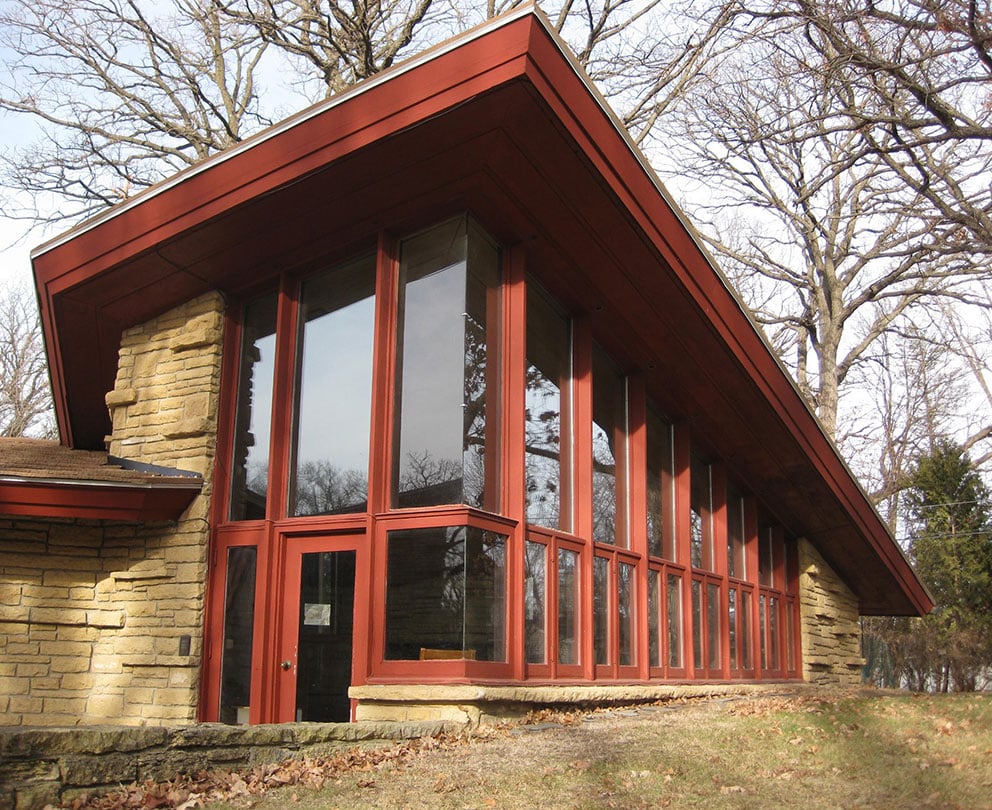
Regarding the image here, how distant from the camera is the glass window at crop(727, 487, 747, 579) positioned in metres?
Answer: 15.6

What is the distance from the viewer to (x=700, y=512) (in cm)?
1460

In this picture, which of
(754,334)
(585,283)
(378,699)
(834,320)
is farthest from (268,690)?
(834,320)

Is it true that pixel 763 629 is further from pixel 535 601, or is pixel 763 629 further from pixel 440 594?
pixel 440 594

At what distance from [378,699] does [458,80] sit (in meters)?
4.98

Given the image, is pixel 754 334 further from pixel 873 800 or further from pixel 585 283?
pixel 873 800

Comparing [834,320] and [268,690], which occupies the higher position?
[834,320]

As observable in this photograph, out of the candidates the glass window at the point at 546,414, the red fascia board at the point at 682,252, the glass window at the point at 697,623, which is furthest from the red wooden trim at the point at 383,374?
the glass window at the point at 697,623


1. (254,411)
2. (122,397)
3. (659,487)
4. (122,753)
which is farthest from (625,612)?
(122,753)

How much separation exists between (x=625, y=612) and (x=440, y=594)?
3.81 metres

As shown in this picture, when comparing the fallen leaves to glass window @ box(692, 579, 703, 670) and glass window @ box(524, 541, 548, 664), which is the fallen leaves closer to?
glass window @ box(524, 541, 548, 664)

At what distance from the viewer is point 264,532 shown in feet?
31.9

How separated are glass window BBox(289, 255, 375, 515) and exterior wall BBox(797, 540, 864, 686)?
10.6m

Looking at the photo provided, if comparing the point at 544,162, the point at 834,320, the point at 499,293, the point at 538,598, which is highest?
the point at 834,320

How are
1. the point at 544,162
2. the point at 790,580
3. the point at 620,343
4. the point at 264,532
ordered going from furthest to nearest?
the point at 790,580 → the point at 620,343 → the point at 264,532 → the point at 544,162
